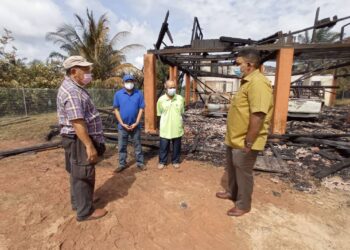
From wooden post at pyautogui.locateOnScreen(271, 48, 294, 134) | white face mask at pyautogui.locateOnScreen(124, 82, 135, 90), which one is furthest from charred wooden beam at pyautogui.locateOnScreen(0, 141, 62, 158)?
wooden post at pyautogui.locateOnScreen(271, 48, 294, 134)

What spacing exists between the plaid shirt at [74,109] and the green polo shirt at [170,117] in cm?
182

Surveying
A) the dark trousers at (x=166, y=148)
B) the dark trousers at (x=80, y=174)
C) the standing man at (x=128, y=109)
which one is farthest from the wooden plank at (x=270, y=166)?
the dark trousers at (x=80, y=174)

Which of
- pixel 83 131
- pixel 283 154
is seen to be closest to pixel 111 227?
pixel 83 131

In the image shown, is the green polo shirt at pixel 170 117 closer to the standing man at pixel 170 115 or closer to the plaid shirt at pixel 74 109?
the standing man at pixel 170 115

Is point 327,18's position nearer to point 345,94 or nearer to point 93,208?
point 93,208

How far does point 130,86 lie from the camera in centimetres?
414

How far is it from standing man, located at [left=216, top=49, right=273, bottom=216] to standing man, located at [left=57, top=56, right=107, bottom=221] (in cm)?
168

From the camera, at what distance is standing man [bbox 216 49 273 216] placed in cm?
249

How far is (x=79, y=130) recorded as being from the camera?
94.2 inches

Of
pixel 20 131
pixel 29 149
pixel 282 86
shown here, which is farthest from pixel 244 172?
pixel 20 131

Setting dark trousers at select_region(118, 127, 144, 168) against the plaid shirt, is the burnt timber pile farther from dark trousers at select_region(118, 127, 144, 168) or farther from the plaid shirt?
the plaid shirt

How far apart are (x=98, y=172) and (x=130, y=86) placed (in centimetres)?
175

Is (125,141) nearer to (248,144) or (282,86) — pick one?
(248,144)

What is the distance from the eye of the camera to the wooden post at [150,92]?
698 centimetres
